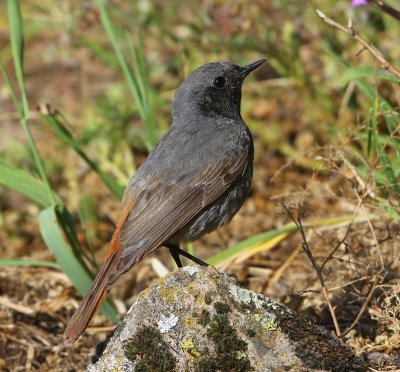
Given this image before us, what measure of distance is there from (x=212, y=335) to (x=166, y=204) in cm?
115

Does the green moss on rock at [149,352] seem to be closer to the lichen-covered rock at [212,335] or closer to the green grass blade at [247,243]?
the lichen-covered rock at [212,335]

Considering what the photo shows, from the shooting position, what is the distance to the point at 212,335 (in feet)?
11.6

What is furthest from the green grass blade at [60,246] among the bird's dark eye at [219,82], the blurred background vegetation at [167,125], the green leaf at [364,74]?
the green leaf at [364,74]

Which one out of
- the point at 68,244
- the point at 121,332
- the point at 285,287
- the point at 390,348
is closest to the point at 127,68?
the point at 68,244

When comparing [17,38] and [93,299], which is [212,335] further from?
[17,38]

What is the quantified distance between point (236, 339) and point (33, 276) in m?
2.93

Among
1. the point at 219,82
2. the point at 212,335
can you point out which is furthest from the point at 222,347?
the point at 219,82

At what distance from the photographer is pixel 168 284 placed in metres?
3.71

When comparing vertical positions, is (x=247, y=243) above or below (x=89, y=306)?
below

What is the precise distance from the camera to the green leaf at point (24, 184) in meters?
4.91

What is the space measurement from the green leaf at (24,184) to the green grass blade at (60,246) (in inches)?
6.8

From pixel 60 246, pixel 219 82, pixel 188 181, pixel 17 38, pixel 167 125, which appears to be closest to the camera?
pixel 188 181

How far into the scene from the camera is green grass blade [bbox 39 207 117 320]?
15.7ft

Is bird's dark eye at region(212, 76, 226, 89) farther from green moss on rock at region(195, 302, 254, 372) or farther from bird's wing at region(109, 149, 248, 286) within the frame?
green moss on rock at region(195, 302, 254, 372)
